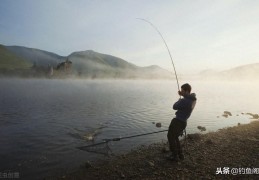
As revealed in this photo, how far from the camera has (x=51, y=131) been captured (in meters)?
20.0

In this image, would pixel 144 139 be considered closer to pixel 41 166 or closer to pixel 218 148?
pixel 218 148

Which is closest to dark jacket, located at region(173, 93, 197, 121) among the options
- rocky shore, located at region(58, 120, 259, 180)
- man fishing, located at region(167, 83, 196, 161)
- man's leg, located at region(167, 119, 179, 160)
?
man fishing, located at region(167, 83, 196, 161)

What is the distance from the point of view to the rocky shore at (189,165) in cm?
969

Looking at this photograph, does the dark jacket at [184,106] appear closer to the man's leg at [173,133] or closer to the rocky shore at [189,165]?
the man's leg at [173,133]

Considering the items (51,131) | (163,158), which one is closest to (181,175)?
(163,158)

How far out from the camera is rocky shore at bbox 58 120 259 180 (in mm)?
9688

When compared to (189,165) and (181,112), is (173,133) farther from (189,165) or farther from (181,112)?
(189,165)

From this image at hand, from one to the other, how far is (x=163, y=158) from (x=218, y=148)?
409cm

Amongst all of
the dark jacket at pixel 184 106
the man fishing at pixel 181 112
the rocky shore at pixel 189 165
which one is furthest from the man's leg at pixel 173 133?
the rocky shore at pixel 189 165

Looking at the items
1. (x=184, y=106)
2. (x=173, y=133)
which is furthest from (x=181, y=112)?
(x=173, y=133)

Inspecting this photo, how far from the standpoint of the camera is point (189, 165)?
10.6 metres

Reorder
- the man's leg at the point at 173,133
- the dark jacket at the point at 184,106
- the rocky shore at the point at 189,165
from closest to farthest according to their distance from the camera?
the rocky shore at the point at 189,165 < the dark jacket at the point at 184,106 < the man's leg at the point at 173,133

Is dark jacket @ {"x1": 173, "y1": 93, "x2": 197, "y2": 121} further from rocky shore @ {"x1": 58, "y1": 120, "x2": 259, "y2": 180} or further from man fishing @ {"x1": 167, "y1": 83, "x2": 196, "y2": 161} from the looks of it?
rocky shore @ {"x1": 58, "y1": 120, "x2": 259, "y2": 180}

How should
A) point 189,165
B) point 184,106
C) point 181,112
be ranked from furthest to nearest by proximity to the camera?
point 189,165
point 181,112
point 184,106
